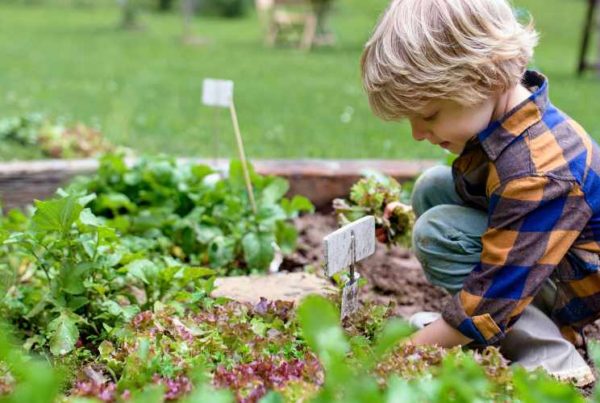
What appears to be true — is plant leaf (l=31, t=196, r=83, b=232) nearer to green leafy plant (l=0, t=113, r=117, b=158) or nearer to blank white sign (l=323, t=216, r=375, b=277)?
blank white sign (l=323, t=216, r=375, b=277)

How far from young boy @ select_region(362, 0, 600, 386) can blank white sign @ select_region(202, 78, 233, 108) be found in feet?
3.54

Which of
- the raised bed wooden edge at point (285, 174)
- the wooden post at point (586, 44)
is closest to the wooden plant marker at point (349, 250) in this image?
the raised bed wooden edge at point (285, 174)

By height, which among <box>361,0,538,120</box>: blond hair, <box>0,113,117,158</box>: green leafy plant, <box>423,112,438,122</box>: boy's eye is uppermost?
<box>361,0,538,120</box>: blond hair

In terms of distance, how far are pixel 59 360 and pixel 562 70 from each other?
29.8 ft

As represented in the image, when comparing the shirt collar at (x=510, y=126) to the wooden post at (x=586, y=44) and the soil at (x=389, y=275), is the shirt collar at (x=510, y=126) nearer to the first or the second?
the soil at (x=389, y=275)

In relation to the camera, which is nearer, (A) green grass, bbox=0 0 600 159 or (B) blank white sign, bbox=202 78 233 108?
(B) blank white sign, bbox=202 78 233 108

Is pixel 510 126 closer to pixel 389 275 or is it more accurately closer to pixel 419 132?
pixel 419 132

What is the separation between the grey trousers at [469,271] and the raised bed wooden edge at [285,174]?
4.01ft

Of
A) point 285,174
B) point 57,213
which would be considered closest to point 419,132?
point 57,213

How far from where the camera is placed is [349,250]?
214 centimetres

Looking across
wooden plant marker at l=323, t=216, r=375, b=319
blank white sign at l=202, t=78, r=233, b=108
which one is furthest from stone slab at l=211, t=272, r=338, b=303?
blank white sign at l=202, t=78, r=233, b=108

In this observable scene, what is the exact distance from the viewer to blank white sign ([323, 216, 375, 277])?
2006mm

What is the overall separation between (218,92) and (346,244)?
1366 millimetres

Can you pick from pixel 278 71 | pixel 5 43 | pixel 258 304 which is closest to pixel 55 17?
pixel 5 43
